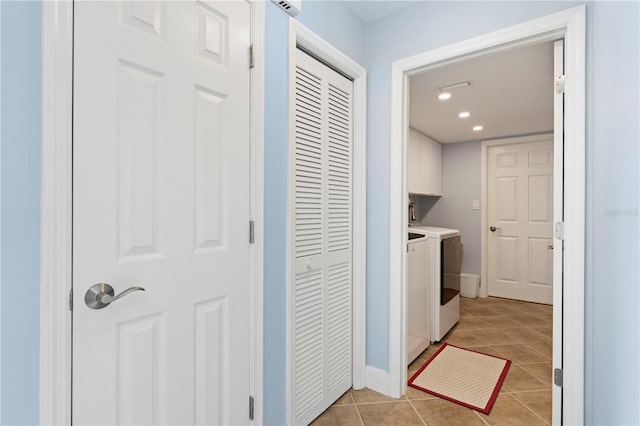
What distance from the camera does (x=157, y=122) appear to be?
1.06 meters

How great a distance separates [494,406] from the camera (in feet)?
6.35

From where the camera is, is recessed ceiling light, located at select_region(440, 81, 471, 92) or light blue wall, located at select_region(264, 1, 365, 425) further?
recessed ceiling light, located at select_region(440, 81, 471, 92)

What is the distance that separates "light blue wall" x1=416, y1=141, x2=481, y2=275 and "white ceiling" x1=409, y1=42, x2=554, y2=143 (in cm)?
43

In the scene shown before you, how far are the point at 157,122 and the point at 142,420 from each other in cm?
99

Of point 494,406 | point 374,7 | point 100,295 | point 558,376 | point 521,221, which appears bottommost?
point 494,406

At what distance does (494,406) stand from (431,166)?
331cm

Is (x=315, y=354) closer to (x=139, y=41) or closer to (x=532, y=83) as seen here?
(x=139, y=41)

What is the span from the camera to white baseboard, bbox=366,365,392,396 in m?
2.04
